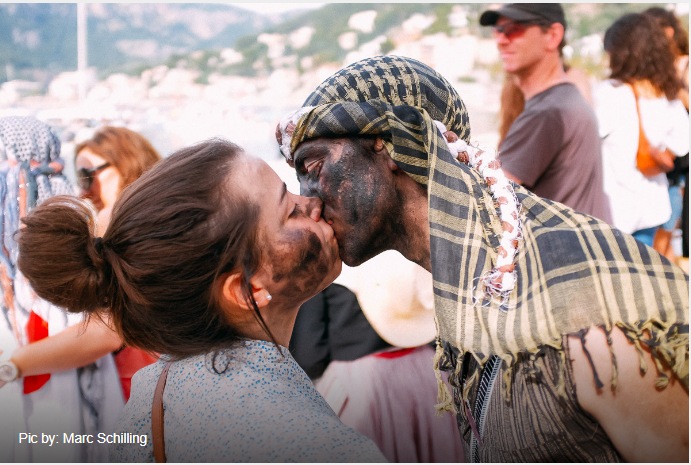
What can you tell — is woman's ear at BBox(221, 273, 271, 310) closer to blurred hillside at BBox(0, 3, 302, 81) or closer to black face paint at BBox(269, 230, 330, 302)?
black face paint at BBox(269, 230, 330, 302)

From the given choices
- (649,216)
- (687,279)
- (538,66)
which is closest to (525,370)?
(687,279)

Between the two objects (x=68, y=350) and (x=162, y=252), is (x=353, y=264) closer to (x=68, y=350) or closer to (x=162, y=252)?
(x=162, y=252)

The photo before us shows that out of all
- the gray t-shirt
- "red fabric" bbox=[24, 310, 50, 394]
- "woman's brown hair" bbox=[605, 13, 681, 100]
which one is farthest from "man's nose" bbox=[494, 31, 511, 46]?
"red fabric" bbox=[24, 310, 50, 394]

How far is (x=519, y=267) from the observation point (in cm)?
151

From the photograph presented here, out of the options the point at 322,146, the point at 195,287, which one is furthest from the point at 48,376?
the point at 322,146

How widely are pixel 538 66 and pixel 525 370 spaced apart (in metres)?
2.26

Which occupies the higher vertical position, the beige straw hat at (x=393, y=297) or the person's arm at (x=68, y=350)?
the beige straw hat at (x=393, y=297)

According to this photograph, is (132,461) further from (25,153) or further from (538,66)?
(538,66)

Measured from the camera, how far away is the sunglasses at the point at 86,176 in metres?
3.15

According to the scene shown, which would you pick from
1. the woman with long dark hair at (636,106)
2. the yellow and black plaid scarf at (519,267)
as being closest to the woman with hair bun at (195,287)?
the yellow and black plaid scarf at (519,267)

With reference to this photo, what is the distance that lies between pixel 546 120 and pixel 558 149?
179 mm

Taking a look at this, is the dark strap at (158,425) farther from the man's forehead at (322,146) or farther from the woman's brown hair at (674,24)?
the woman's brown hair at (674,24)

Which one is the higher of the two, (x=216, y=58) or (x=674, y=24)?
(x=674, y=24)

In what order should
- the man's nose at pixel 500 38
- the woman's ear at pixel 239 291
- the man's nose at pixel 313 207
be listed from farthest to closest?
the man's nose at pixel 500 38 < the man's nose at pixel 313 207 < the woman's ear at pixel 239 291
